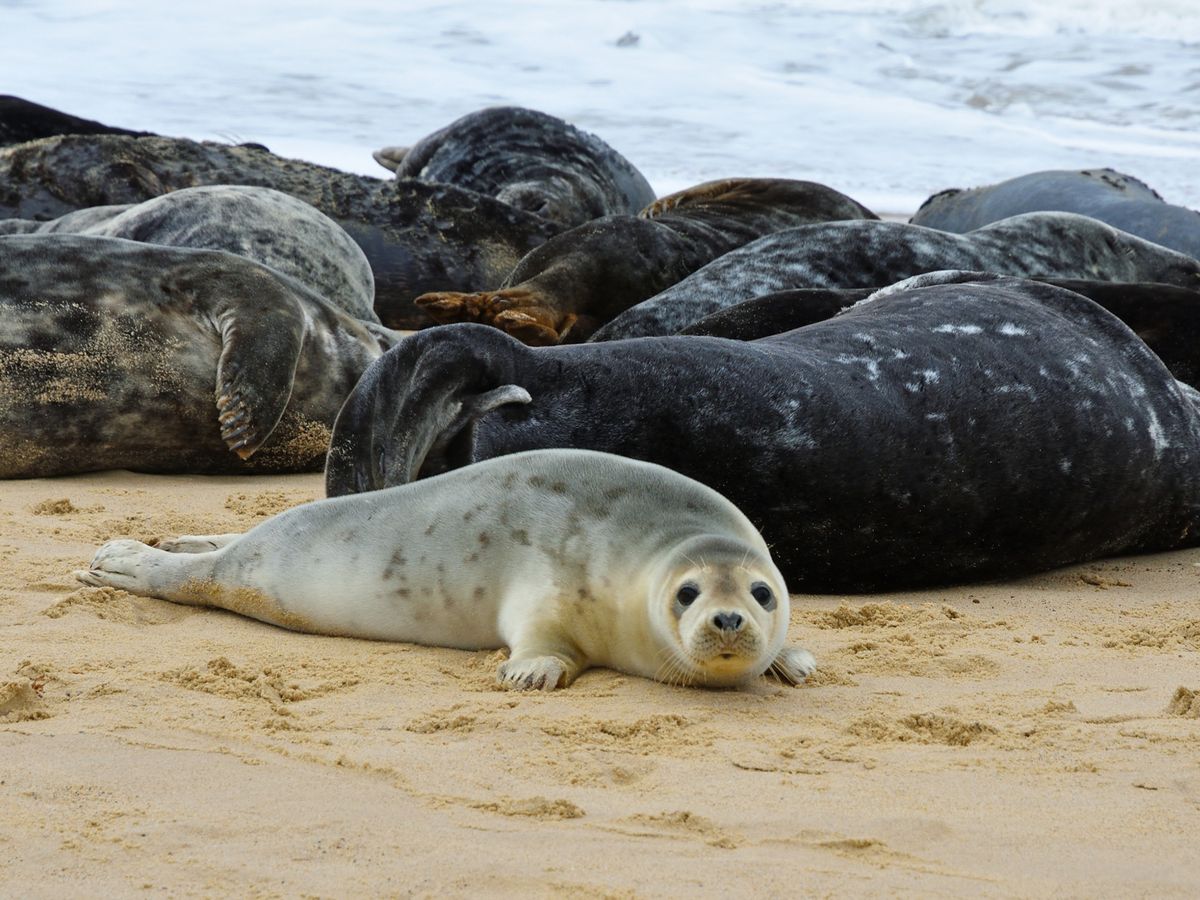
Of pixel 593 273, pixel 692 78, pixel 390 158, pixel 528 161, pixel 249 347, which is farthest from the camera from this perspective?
pixel 692 78

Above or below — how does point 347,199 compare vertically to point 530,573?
above

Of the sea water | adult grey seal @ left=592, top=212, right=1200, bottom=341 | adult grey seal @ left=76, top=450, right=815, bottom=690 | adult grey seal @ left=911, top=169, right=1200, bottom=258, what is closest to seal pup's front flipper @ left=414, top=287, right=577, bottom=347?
adult grey seal @ left=592, top=212, right=1200, bottom=341

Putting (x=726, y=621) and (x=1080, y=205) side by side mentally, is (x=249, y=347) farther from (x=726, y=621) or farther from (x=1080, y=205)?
(x=1080, y=205)

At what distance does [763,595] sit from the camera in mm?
2875

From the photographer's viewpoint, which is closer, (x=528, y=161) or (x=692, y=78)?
(x=528, y=161)

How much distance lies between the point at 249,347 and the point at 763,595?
2.60m

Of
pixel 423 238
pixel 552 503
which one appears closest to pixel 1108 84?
pixel 423 238

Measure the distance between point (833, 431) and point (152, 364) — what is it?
2.33 meters

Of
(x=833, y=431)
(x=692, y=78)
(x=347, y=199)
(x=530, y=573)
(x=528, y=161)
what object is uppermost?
(x=692, y=78)

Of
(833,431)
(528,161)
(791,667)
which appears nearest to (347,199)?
(528,161)

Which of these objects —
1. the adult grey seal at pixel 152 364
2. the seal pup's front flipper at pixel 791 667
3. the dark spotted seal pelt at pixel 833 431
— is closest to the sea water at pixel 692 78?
the adult grey seal at pixel 152 364

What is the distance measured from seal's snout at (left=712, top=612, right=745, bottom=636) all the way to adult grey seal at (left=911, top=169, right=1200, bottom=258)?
6487 mm

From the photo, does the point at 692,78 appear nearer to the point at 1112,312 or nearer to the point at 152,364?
the point at 1112,312

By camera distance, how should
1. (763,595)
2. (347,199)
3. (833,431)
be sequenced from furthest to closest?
(347,199), (833,431), (763,595)
